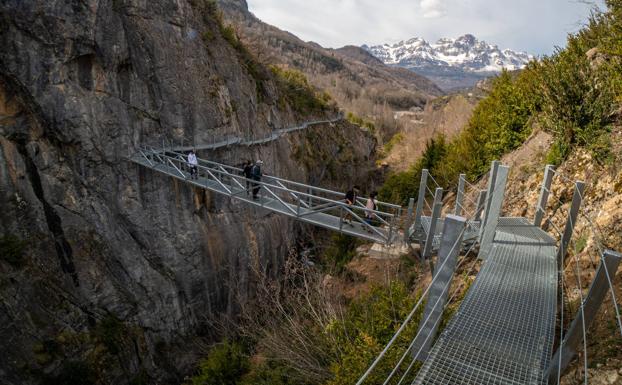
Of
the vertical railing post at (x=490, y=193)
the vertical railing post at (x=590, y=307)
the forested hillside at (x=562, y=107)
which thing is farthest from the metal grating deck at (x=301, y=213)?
the forested hillside at (x=562, y=107)

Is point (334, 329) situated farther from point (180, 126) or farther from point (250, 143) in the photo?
point (250, 143)

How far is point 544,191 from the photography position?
7.49 m

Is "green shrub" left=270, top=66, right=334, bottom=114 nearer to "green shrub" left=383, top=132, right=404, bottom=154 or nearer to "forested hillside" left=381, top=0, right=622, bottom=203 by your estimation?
"green shrub" left=383, top=132, right=404, bottom=154

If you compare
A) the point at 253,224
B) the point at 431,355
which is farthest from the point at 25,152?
the point at 431,355

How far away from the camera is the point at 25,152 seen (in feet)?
38.2

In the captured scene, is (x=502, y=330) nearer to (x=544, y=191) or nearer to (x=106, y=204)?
(x=544, y=191)

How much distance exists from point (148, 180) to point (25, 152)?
4.04m

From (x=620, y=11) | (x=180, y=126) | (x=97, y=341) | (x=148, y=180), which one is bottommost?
(x=97, y=341)

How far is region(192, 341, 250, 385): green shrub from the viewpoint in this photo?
1120cm

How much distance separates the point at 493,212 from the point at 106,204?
42.7 feet

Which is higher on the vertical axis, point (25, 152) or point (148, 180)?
point (25, 152)

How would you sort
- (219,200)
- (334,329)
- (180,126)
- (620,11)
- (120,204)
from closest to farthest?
1. (334,329)
2. (620,11)
3. (120,204)
4. (180,126)
5. (219,200)

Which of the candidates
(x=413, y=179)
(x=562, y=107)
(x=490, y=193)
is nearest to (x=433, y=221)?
(x=490, y=193)

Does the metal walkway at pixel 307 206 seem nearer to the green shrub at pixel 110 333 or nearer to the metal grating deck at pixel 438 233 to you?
the metal grating deck at pixel 438 233
